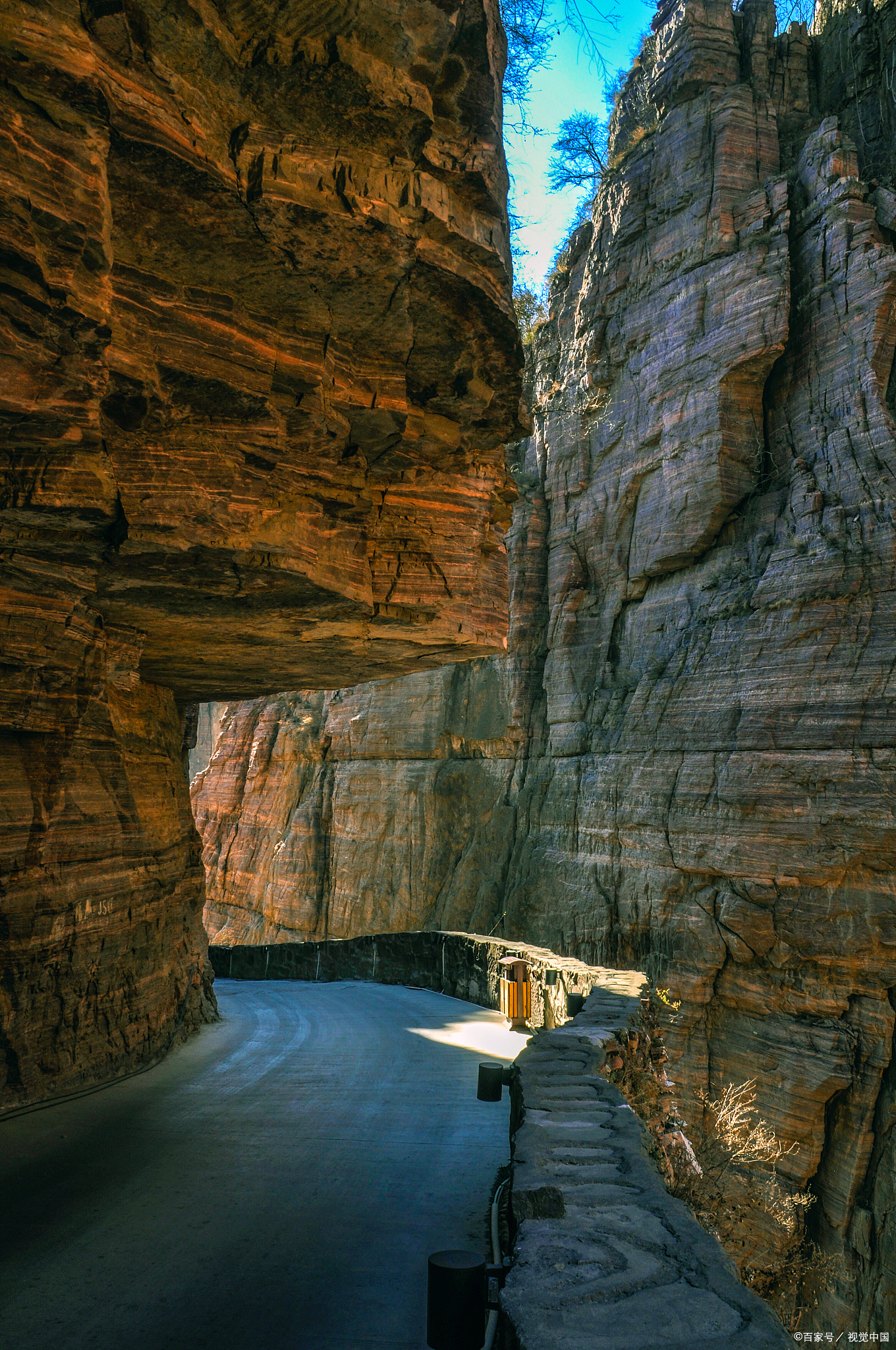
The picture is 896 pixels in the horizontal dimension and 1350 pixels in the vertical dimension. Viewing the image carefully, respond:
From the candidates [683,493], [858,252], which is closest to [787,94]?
[858,252]

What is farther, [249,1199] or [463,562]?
[463,562]

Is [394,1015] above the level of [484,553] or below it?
below

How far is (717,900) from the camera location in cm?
1758

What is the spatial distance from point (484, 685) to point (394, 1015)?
48.5 ft

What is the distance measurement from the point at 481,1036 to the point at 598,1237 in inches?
295

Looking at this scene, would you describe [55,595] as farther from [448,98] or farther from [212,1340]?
[212,1340]

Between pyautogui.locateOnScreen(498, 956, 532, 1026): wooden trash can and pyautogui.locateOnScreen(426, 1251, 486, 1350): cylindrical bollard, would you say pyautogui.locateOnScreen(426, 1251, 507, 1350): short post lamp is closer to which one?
pyautogui.locateOnScreen(426, 1251, 486, 1350): cylindrical bollard

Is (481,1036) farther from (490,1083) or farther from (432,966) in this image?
(432,966)

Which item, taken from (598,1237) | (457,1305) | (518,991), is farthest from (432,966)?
(457,1305)

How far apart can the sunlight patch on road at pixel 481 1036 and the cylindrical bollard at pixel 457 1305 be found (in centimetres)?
635

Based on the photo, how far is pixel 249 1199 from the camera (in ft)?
18.8

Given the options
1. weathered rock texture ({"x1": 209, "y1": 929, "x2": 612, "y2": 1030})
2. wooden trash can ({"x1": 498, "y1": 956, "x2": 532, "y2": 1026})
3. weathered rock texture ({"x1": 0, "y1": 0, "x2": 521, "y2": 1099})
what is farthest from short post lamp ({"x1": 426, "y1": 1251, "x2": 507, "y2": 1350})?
wooden trash can ({"x1": 498, "y1": 956, "x2": 532, "y2": 1026})
